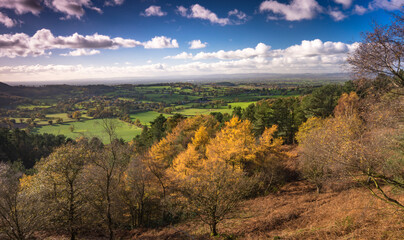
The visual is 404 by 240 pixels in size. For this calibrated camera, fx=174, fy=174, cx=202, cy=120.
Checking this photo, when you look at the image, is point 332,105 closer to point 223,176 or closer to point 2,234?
point 223,176

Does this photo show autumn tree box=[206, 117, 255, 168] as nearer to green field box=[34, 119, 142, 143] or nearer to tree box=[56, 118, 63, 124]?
green field box=[34, 119, 142, 143]

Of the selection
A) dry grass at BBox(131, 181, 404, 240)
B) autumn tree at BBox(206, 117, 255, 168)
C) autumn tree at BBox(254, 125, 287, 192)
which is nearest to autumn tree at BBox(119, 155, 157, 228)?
dry grass at BBox(131, 181, 404, 240)

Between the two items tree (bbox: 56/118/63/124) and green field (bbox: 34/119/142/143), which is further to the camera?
tree (bbox: 56/118/63/124)

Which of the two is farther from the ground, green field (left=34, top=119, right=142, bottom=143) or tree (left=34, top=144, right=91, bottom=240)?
tree (left=34, top=144, right=91, bottom=240)

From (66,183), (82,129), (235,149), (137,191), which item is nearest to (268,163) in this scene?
(235,149)

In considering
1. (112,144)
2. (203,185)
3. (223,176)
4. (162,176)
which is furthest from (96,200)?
(223,176)

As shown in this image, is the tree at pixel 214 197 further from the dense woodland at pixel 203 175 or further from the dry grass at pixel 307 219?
the dry grass at pixel 307 219
